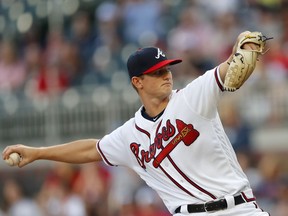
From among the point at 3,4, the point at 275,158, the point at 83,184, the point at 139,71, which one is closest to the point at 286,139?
the point at 275,158

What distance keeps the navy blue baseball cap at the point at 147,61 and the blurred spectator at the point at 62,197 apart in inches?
230

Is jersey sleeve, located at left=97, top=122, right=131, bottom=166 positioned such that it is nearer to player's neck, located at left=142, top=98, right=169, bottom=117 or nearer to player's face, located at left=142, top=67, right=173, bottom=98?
player's neck, located at left=142, top=98, right=169, bottom=117

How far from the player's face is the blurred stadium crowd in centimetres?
368

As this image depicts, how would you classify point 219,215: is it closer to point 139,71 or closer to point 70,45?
point 139,71

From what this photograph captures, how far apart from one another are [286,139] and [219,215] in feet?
17.5

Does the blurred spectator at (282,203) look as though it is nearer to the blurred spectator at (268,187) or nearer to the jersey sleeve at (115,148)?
the blurred spectator at (268,187)

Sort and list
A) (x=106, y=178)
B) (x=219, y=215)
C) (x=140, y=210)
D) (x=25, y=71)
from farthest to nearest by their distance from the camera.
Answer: (x=25, y=71) → (x=106, y=178) → (x=140, y=210) → (x=219, y=215)

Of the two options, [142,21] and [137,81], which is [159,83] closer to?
[137,81]

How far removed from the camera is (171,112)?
746 cm

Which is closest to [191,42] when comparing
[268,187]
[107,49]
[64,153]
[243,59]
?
[107,49]

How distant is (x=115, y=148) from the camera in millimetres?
8156

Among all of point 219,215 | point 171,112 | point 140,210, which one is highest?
point 171,112

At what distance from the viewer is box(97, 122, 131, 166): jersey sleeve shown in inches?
317

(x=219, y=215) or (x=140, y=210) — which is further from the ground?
(x=219, y=215)
